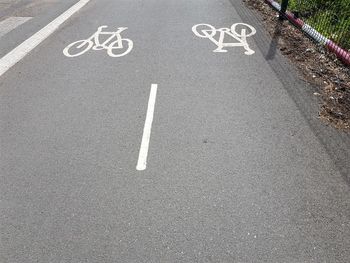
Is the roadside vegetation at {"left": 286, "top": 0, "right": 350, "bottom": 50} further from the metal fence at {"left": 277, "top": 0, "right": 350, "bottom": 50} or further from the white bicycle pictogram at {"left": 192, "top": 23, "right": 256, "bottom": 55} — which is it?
the white bicycle pictogram at {"left": 192, "top": 23, "right": 256, "bottom": 55}

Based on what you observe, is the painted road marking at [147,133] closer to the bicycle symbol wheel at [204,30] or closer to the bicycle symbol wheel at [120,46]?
the bicycle symbol wheel at [120,46]

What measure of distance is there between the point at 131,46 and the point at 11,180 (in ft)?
16.6

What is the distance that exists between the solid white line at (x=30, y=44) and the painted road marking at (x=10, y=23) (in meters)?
0.93

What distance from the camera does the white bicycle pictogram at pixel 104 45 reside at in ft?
27.6

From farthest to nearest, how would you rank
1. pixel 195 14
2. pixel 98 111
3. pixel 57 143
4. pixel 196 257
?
1. pixel 195 14
2. pixel 98 111
3. pixel 57 143
4. pixel 196 257

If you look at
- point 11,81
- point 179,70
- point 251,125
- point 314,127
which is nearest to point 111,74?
point 179,70

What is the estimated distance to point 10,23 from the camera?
10.6 meters

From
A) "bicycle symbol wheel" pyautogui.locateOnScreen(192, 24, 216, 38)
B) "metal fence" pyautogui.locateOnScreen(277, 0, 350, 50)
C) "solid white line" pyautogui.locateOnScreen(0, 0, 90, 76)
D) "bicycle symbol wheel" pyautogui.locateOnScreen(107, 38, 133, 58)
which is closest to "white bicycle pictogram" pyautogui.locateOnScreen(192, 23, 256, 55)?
"bicycle symbol wheel" pyautogui.locateOnScreen(192, 24, 216, 38)

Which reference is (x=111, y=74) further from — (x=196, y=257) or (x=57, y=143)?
(x=196, y=257)

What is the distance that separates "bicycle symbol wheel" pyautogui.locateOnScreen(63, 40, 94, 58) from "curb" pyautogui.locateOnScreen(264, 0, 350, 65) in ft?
18.1

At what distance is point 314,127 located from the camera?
5523mm

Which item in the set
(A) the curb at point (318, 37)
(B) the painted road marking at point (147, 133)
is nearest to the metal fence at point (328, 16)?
(A) the curb at point (318, 37)

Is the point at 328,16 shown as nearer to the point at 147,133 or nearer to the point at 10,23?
the point at 147,133

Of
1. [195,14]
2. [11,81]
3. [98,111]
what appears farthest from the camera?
[195,14]
